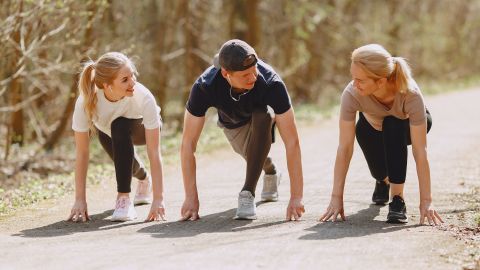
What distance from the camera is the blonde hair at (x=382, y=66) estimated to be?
17.3 feet

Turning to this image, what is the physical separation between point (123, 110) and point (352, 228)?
1.95 meters

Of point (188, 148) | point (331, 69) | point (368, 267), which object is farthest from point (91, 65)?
point (331, 69)

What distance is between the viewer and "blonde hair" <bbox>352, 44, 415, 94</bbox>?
5266 mm

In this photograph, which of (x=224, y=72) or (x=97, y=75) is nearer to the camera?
(x=224, y=72)

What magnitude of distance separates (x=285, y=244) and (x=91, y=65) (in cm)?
212

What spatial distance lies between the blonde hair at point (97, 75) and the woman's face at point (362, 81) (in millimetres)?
1659

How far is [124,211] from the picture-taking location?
232 inches

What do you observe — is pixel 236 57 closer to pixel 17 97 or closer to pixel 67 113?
pixel 17 97

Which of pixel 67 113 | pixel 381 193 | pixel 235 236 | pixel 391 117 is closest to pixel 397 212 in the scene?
pixel 391 117

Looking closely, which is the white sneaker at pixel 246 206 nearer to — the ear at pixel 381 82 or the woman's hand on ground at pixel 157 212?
the woman's hand on ground at pixel 157 212

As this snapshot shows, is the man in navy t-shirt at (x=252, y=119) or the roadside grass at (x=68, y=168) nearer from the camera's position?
the man in navy t-shirt at (x=252, y=119)

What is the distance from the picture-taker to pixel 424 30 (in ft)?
86.5

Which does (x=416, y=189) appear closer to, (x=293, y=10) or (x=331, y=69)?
(x=293, y=10)

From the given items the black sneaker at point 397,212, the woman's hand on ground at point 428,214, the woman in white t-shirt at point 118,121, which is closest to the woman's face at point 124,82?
the woman in white t-shirt at point 118,121
